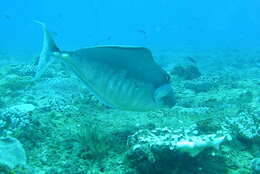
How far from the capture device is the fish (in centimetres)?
274

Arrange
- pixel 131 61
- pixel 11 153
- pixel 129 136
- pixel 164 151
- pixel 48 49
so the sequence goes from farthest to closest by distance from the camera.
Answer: pixel 129 136, pixel 11 153, pixel 164 151, pixel 48 49, pixel 131 61

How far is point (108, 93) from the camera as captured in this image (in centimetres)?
281

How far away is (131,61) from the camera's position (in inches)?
108

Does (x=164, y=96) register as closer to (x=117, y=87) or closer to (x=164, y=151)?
(x=117, y=87)

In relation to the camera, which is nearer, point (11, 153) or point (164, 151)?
point (164, 151)

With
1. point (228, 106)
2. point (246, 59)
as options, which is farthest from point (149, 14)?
point (228, 106)

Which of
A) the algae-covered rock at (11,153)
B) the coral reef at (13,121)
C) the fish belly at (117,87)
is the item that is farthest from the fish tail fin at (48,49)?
the coral reef at (13,121)

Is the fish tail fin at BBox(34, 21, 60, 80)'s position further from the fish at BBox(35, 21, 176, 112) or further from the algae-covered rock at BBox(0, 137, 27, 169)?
the algae-covered rock at BBox(0, 137, 27, 169)

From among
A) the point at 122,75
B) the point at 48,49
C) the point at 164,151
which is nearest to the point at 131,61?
the point at 122,75

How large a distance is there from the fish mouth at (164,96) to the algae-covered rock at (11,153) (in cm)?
224

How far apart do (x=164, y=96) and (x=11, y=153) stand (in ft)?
8.21

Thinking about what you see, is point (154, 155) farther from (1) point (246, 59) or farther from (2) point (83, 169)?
(1) point (246, 59)

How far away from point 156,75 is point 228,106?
5329 millimetres

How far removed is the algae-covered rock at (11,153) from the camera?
12.2ft
